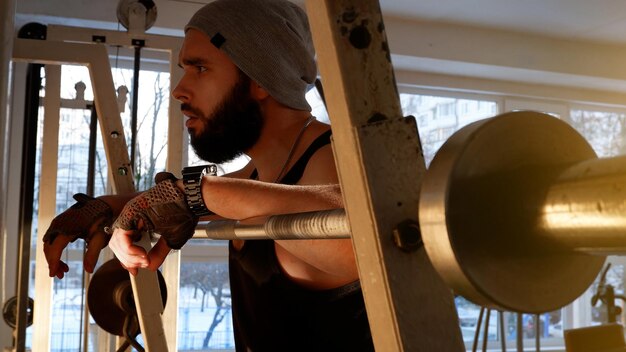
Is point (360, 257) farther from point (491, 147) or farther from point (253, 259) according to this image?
point (253, 259)

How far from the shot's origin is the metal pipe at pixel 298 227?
17.7 inches

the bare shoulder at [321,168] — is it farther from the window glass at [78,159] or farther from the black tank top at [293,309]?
the window glass at [78,159]

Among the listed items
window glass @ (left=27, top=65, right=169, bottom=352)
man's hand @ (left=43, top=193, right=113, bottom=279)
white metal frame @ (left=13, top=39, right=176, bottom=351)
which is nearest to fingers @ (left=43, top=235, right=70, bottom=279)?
man's hand @ (left=43, top=193, right=113, bottom=279)

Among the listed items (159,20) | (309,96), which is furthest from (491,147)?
(309,96)

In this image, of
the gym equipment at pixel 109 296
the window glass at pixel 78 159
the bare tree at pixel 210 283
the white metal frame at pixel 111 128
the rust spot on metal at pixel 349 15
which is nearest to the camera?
the rust spot on metal at pixel 349 15

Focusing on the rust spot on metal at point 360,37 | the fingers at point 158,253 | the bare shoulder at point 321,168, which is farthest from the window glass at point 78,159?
the rust spot on metal at point 360,37

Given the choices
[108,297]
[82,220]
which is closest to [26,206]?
[108,297]

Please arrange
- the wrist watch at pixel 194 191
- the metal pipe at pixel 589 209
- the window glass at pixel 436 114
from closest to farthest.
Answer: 1. the metal pipe at pixel 589 209
2. the wrist watch at pixel 194 191
3. the window glass at pixel 436 114

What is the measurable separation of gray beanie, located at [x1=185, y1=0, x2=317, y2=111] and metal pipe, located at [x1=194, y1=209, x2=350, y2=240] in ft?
1.89

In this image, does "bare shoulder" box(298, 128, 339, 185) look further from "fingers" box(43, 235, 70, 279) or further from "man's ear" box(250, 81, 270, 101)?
"fingers" box(43, 235, 70, 279)

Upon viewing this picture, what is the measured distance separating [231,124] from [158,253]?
0.49 m

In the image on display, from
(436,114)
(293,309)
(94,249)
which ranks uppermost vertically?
(436,114)

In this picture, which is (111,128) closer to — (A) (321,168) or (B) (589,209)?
(A) (321,168)

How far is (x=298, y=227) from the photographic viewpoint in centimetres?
53
